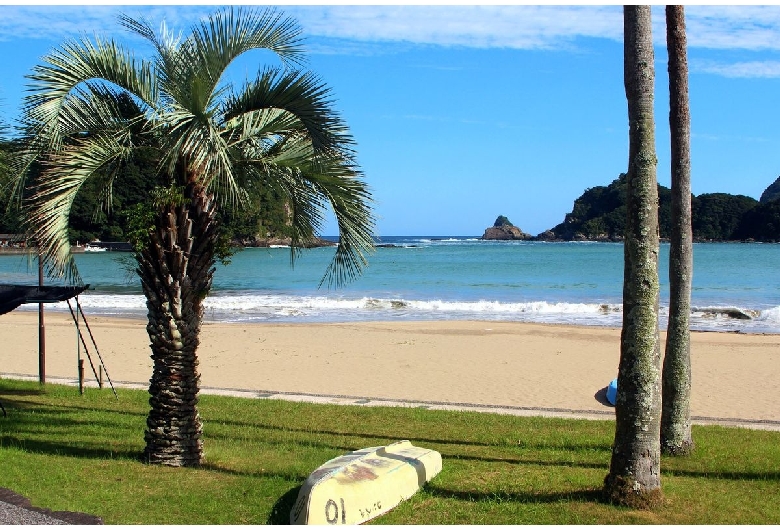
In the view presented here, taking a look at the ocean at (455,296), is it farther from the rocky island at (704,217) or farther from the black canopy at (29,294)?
the rocky island at (704,217)

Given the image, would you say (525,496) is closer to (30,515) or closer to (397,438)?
(397,438)

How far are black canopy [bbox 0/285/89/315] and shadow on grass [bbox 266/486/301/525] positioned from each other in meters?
4.81

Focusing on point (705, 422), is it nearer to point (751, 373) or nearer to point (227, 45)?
point (751, 373)

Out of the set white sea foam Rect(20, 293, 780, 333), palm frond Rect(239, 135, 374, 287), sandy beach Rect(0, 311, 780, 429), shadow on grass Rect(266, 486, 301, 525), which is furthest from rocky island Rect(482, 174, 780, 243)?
shadow on grass Rect(266, 486, 301, 525)

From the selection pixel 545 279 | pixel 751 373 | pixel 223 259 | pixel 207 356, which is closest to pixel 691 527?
pixel 223 259

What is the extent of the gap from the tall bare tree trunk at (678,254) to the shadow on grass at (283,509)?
3.86 m

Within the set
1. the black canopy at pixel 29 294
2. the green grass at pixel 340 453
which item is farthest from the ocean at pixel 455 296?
the black canopy at pixel 29 294

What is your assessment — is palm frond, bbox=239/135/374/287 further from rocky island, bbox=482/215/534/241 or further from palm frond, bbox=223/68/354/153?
rocky island, bbox=482/215/534/241

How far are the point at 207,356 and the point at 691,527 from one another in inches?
508

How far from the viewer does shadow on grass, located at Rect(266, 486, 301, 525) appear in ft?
18.4

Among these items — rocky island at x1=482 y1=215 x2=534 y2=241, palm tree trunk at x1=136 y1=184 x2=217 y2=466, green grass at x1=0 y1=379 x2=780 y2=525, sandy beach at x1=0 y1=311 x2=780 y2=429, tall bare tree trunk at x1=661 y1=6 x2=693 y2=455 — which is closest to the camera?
green grass at x1=0 y1=379 x2=780 y2=525

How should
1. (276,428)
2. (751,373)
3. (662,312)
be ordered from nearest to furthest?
(276,428) → (751,373) → (662,312)

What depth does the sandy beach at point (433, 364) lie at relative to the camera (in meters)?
12.1

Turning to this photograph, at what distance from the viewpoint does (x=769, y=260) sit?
72.6m
